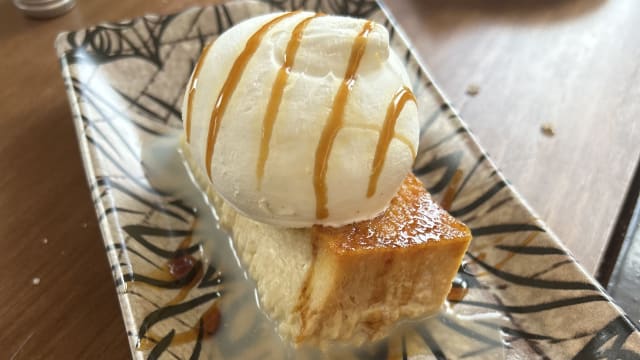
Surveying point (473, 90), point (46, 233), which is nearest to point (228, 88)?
point (46, 233)

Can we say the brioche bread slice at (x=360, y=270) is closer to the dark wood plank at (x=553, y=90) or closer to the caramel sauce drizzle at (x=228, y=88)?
the caramel sauce drizzle at (x=228, y=88)

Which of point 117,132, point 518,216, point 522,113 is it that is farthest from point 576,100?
point 117,132

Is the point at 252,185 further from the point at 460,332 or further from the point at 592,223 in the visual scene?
the point at 592,223

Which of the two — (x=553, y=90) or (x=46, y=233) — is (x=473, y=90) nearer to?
(x=553, y=90)

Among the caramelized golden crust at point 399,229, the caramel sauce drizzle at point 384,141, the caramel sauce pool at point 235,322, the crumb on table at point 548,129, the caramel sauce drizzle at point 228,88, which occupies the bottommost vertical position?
the caramel sauce pool at point 235,322

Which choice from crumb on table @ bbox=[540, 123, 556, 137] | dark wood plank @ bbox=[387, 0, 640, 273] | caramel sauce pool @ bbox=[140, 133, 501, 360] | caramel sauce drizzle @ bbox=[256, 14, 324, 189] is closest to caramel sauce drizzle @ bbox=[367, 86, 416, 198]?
caramel sauce drizzle @ bbox=[256, 14, 324, 189]

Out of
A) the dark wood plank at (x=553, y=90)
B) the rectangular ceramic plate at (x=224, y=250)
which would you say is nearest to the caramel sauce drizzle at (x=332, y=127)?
the rectangular ceramic plate at (x=224, y=250)

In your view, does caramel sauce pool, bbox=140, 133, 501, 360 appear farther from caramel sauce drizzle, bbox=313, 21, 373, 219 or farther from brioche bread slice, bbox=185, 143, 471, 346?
→ caramel sauce drizzle, bbox=313, 21, 373, 219
